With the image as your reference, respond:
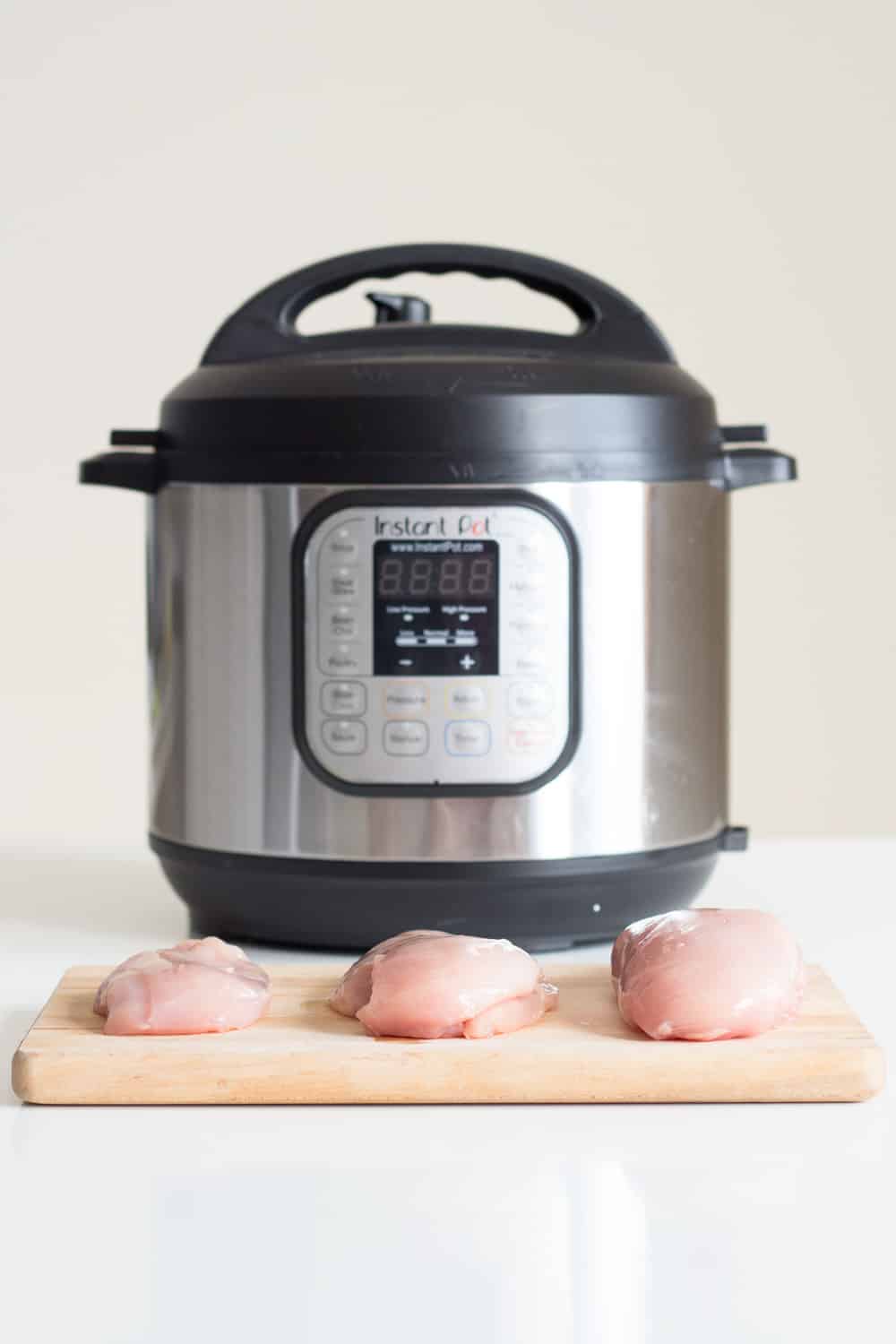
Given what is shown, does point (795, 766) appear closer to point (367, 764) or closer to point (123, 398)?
point (123, 398)

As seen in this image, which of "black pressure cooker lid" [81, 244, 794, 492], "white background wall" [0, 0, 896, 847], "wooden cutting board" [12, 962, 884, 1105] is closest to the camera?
"wooden cutting board" [12, 962, 884, 1105]

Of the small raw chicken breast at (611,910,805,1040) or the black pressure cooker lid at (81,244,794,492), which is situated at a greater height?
the black pressure cooker lid at (81,244,794,492)

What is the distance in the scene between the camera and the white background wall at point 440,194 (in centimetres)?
259

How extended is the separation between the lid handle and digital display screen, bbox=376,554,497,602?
0.45 ft

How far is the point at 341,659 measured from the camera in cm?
104

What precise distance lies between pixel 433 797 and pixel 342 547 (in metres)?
0.14

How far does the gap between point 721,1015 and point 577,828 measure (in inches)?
9.1

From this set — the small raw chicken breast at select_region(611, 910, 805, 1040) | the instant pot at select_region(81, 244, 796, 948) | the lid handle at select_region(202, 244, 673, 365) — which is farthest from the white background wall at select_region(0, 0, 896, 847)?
the small raw chicken breast at select_region(611, 910, 805, 1040)

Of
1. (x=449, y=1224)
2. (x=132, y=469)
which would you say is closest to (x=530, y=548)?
(x=132, y=469)

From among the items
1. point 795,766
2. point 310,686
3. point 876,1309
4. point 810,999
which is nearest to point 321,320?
point 795,766

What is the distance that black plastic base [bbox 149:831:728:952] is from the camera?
1029mm

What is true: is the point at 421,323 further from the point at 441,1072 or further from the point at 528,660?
the point at 441,1072

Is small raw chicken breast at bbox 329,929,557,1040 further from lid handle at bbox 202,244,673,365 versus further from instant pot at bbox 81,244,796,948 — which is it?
lid handle at bbox 202,244,673,365

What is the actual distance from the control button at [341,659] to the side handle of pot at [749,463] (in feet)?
0.81
